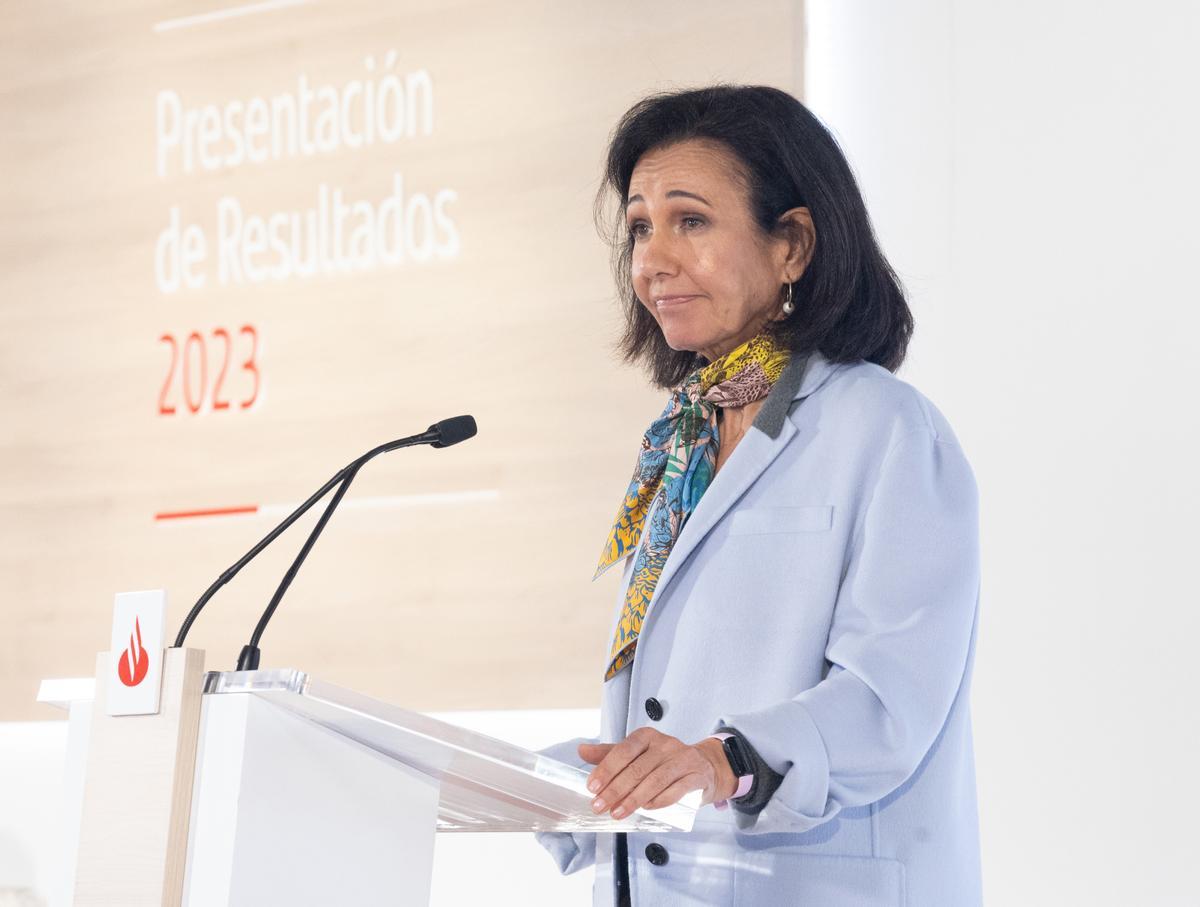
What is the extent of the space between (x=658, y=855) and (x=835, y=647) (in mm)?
294

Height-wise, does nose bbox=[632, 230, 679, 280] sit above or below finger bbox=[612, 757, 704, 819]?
above

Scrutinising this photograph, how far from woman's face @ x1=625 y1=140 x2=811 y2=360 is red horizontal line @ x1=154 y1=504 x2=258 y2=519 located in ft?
5.71

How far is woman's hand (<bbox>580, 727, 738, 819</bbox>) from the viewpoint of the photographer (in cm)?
119

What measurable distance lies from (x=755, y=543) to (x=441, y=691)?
5.33 feet

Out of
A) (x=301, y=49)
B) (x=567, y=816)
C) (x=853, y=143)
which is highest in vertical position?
(x=301, y=49)

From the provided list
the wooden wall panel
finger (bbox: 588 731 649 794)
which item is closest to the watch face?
finger (bbox: 588 731 649 794)

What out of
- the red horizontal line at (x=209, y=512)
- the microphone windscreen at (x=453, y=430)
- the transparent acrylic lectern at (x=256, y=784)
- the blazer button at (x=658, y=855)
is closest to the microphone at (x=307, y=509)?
the microphone windscreen at (x=453, y=430)

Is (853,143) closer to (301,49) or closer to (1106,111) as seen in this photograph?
(1106,111)

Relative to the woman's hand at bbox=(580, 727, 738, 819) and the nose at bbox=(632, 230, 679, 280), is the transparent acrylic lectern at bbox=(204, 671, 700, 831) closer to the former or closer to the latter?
the woman's hand at bbox=(580, 727, 738, 819)

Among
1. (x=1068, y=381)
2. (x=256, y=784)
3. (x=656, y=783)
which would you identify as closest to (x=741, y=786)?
(x=656, y=783)

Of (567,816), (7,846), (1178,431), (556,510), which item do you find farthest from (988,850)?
(7,846)

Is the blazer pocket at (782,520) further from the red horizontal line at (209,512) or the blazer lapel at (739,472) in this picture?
the red horizontal line at (209,512)

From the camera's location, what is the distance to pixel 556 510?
3057 millimetres

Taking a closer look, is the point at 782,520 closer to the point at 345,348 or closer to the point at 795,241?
the point at 795,241
